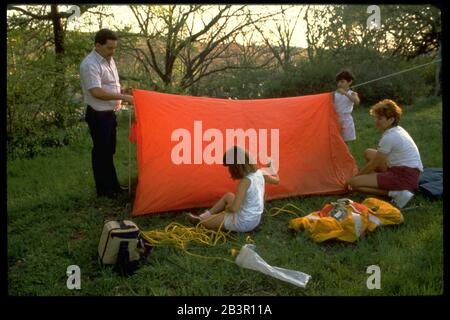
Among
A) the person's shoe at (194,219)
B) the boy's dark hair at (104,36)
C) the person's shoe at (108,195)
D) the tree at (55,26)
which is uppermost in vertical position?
the tree at (55,26)

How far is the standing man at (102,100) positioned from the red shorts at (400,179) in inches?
94.5

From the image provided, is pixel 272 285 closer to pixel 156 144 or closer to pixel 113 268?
pixel 113 268

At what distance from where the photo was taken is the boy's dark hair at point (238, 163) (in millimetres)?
3307

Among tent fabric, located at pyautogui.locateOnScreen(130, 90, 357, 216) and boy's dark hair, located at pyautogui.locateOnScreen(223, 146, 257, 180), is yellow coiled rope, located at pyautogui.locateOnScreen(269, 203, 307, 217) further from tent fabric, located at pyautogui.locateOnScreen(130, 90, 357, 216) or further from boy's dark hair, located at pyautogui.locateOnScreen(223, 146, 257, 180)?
boy's dark hair, located at pyautogui.locateOnScreen(223, 146, 257, 180)

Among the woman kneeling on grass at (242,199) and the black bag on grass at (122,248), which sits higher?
the woman kneeling on grass at (242,199)

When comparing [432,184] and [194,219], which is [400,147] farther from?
[194,219]

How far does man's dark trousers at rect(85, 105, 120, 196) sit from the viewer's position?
4.00 meters

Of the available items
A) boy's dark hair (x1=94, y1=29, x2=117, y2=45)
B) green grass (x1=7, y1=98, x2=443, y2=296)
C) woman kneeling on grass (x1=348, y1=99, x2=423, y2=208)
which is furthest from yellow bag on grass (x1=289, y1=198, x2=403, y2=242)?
boy's dark hair (x1=94, y1=29, x2=117, y2=45)

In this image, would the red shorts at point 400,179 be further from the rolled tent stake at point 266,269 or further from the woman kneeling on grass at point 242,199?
the rolled tent stake at point 266,269

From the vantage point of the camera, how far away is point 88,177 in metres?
4.96

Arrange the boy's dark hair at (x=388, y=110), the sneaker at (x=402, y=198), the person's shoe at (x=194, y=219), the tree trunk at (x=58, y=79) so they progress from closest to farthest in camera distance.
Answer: the person's shoe at (x=194, y=219) < the sneaker at (x=402, y=198) < the boy's dark hair at (x=388, y=110) < the tree trunk at (x=58, y=79)

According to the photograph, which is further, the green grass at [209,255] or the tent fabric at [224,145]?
the tent fabric at [224,145]

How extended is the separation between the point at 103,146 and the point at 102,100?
0.43 metres

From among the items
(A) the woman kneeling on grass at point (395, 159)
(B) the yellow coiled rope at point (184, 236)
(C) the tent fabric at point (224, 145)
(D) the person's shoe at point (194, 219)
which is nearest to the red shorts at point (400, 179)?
(A) the woman kneeling on grass at point (395, 159)
